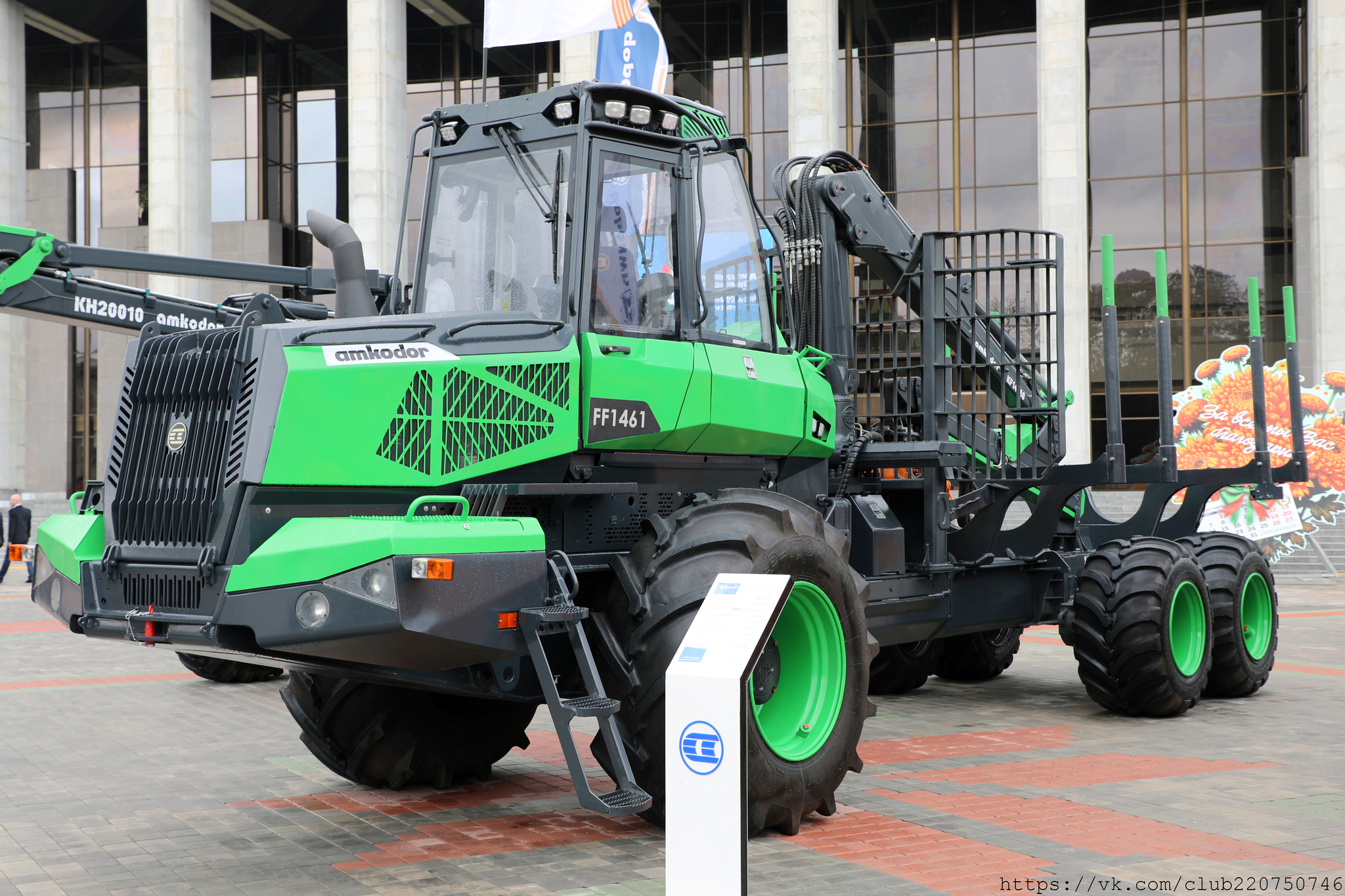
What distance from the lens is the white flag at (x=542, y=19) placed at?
766 centimetres

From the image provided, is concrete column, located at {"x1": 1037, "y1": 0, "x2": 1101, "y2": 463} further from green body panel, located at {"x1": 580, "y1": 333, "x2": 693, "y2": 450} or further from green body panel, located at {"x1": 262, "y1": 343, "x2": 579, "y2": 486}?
green body panel, located at {"x1": 262, "y1": 343, "x2": 579, "y2": 486}

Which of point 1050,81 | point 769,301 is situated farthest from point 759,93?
point 769,301

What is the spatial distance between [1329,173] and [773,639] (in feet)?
92.2

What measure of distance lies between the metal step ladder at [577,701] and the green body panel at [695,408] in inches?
42.0

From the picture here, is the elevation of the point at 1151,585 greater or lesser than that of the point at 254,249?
lesser

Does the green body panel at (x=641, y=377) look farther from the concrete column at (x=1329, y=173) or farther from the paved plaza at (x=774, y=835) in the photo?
the concrete column at (x=1329, y=173)

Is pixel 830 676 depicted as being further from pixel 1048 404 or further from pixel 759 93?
pixel 759 93

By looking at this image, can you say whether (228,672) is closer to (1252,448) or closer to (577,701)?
(577,701)

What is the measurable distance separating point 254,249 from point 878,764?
1403 inches

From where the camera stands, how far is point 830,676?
6.40 meters

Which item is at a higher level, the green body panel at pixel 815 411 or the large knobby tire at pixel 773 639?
the green body panel at pixel 815 411

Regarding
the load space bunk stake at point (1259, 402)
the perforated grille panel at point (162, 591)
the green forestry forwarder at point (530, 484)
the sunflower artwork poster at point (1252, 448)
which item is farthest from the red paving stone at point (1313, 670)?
the sunflower artwork poster at point (1252, 448)

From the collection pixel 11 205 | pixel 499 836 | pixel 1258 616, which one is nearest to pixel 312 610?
pixel 499 836

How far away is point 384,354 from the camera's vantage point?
5.52 m
